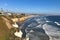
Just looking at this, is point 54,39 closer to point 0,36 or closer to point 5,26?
point 5,26

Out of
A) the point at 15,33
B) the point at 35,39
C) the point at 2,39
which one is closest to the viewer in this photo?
the point at 2,39

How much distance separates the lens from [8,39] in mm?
17219

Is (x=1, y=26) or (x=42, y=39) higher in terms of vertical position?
(x=1, y=26)

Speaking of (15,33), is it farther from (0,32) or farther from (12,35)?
(0,32)

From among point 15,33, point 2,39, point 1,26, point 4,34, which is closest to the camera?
point 2,39

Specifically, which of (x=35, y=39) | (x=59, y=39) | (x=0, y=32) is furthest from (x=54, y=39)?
(x=0, y=32)

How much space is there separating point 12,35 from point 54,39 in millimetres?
10893

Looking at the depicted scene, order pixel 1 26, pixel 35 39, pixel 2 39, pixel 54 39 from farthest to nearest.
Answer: pixel 54 39, pixel 35 39, pixel 1 26, pixel 2 39

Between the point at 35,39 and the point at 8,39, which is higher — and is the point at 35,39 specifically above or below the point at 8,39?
below

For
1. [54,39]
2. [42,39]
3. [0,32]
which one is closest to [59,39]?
[54,39]

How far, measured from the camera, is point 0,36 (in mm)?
17266

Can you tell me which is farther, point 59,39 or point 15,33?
point 59,39

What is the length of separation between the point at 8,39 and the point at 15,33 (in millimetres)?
2155

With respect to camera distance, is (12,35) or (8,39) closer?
(8,39)
